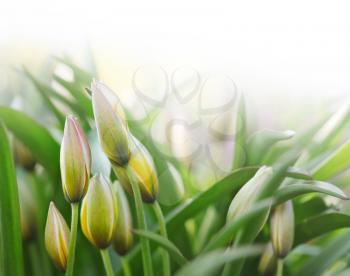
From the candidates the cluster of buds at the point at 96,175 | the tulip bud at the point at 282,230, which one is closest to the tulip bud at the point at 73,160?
the cluster of buds at the point at 96,175

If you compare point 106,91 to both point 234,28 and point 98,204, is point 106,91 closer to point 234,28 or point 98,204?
point 98,204

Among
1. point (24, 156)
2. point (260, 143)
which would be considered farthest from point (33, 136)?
point (260, 143)

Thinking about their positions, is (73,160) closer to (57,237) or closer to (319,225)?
(57,237)

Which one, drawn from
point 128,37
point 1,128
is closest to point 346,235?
point 1,128

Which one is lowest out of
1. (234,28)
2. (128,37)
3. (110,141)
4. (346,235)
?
(346,235)

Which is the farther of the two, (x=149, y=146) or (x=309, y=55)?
(x=309, y=55)

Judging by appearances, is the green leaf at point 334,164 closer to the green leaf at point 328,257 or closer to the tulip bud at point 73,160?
the green leaf at point 328,257
